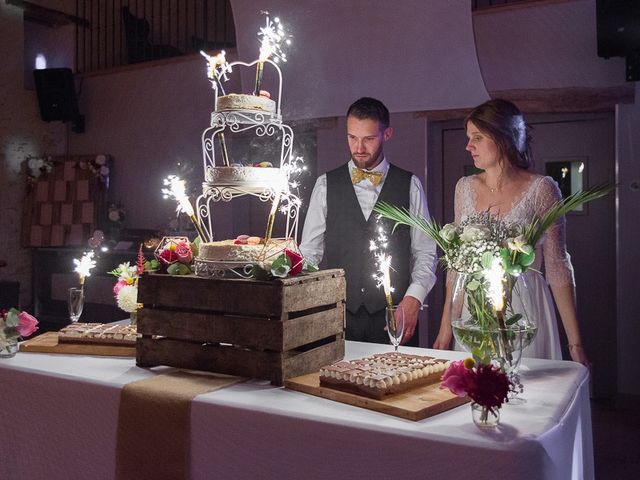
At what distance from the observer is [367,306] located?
116 inches

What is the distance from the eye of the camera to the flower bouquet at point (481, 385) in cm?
123

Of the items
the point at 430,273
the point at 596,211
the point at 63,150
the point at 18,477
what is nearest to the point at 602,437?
the point at 596,211

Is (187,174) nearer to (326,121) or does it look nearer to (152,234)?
(152,234)

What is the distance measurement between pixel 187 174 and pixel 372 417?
5.66 metres

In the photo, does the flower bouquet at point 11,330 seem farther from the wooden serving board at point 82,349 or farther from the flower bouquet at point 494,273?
the flower bouquet at point 494,273

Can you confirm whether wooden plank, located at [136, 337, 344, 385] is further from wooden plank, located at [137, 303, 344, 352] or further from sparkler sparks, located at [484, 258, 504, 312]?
sparkler sparks, located at [484, 258, 504, 312]

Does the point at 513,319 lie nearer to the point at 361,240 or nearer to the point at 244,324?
the point at 244,324

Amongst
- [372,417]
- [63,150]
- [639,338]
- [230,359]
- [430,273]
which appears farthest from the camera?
[63,150]

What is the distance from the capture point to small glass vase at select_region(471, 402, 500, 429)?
1.28 meters

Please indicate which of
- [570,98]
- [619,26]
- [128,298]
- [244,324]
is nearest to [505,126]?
[244,324]

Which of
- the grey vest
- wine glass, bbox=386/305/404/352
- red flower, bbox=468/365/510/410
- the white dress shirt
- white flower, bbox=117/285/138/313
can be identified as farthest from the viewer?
the grey vest

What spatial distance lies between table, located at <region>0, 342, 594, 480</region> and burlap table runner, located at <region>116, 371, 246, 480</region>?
0.03 m

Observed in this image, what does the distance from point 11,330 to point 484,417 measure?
Answer: 1.39 m

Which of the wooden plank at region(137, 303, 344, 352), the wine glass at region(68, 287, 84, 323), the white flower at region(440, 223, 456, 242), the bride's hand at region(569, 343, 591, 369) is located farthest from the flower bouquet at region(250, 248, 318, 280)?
the bride's hand at region(569, 343, 591, 369)
